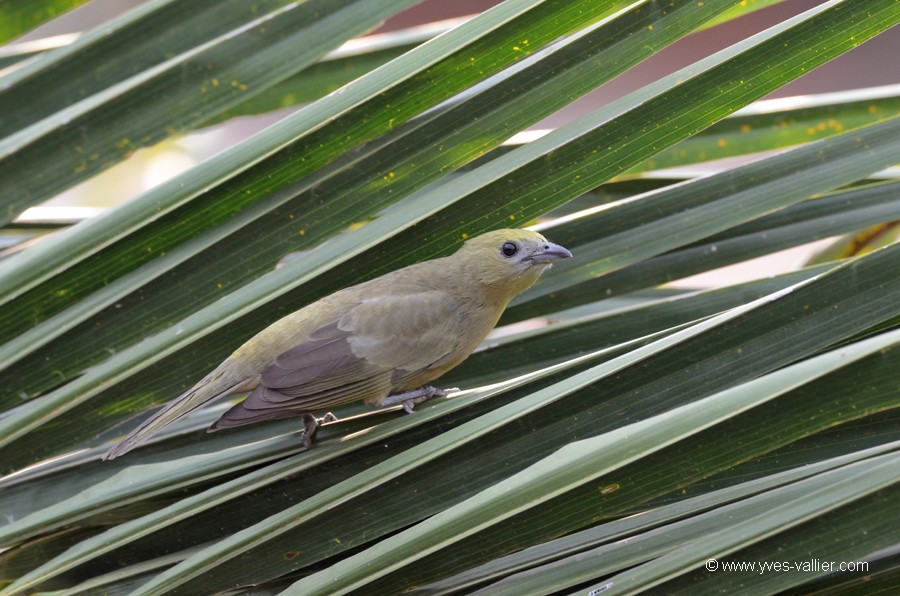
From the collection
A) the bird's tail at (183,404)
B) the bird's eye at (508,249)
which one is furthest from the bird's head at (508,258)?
the bird's tail at (183,404)

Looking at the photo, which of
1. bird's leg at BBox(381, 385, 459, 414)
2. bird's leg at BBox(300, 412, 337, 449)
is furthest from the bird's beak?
bird's leg at BBox(300, 412, 337, 449)

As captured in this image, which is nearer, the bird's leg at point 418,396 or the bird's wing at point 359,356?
the bird's wing at point 359,356

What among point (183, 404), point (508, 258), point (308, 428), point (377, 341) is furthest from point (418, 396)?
point (183, 404)

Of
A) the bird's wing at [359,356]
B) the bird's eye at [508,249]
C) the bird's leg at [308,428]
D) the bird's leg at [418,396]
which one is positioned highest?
the bird's eye at [508,249]

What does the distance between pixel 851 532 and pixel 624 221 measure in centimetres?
131

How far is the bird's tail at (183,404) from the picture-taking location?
7.93 ft

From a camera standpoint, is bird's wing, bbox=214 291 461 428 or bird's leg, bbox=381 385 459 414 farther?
bird's leg, bbox=381 385 459 414

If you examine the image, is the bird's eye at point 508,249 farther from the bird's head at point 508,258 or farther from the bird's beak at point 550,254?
the bird's beak at point 550,254

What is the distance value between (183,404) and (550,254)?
1169 mm

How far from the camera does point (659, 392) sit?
6.41 ft

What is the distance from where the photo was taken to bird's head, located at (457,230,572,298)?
284cm

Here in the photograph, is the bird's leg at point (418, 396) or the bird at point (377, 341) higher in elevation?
the bird at point (377, 341)

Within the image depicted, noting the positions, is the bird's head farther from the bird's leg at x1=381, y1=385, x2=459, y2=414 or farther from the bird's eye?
the bird's leg at x1=381, y1=385, x2=459, y2=414

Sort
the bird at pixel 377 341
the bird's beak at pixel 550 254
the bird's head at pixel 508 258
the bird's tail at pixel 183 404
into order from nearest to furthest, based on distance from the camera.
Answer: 1. the bird's tail at pixel 183 404
2. the bird at pixel 377 341
3. the bird's beak at pixel 550 254
4. the bird's head at pixel 508 258
